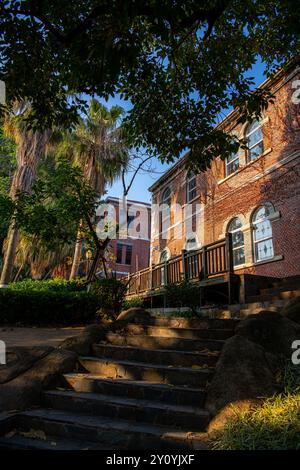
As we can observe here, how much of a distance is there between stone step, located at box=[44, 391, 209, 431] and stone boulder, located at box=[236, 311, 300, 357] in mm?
1464

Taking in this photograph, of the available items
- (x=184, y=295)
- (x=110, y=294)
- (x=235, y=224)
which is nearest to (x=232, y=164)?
(x=235, y=224)

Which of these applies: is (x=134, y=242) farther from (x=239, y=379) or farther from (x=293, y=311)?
(x=239, y=379)

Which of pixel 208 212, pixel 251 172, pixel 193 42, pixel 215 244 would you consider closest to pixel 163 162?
pixel 193 42

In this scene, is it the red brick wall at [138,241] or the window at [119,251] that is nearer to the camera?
the red brick wall at [138,241]

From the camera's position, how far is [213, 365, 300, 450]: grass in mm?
2811

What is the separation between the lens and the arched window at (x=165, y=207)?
20719 mm

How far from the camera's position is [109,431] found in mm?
3283

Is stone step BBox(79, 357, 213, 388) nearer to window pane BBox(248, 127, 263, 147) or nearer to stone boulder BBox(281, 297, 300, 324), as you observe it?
stone boulder BBox(281, 297, 300, 324)

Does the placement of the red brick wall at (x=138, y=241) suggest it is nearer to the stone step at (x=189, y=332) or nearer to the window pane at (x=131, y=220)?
the window pane at (x=131, y=220)

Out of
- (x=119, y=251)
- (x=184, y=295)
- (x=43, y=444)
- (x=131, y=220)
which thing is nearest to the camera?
(x=43, y=444)

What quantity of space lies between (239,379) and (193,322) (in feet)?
7.88

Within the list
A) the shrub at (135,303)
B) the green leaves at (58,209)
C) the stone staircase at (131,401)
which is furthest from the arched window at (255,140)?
the stone staircase at (131,401)

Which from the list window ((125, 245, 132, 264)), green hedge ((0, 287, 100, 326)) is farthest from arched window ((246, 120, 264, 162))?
window ((125, 245, 132, 264))
